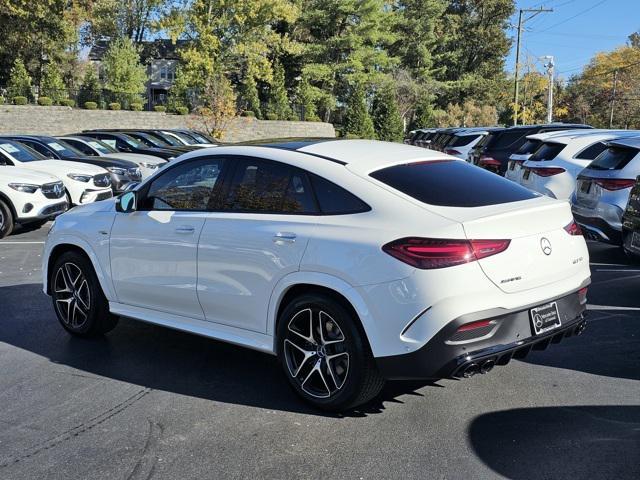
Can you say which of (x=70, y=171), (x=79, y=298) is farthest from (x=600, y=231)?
(x=70, y=171)

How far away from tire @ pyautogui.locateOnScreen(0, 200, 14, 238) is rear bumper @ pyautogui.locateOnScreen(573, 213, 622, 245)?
356 inches

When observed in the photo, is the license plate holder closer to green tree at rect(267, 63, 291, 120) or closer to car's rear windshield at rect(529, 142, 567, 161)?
car's rear windshield at rect(529, 142, 567, 161)

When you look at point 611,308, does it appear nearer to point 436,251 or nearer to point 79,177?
point 436,251

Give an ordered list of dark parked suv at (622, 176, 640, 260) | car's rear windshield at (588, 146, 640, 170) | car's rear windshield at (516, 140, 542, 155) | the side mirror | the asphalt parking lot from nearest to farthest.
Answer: the asphalt parking lot
the side mirror
dark parked suv at (622, 176, 640, 260)
car's rear windshield at (588, 146, 640, 170)
car's rear windshield at (516, 140, 542, 155)

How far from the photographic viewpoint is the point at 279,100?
48062 mm

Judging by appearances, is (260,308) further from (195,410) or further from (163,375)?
(163,375)

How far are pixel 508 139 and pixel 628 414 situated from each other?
14.0 m

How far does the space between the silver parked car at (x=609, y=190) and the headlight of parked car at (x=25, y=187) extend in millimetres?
8779

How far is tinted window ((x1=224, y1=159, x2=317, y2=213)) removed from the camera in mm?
4645

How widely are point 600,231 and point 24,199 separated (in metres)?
9.05

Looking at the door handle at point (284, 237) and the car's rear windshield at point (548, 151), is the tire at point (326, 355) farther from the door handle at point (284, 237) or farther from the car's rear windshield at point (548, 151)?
the car's rear windshield at point (548, 151)

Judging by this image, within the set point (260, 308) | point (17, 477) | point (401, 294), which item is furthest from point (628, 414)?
point (17, 477)

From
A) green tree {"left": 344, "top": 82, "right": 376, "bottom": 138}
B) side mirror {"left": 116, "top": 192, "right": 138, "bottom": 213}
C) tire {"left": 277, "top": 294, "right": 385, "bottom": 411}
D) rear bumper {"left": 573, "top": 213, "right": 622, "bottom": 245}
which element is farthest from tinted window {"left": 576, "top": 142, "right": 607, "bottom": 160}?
green tree {"left": 344, "top": 82, "right": 376, "bottom": 138}

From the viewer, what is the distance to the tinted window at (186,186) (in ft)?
17.1
